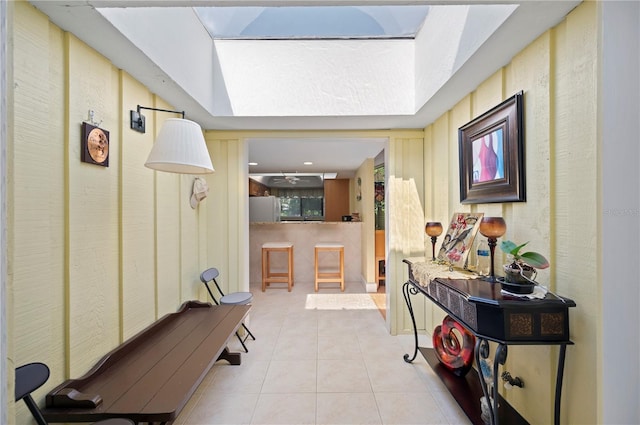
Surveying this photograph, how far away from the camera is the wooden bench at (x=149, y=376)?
113 centimetres

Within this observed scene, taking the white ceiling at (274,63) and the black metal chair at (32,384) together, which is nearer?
the black metal chair at (32,384)

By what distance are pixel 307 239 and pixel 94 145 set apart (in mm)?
3939

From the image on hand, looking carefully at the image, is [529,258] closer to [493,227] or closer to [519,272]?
[519,272]

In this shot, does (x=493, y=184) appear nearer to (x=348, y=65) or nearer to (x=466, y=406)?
(x=466, y=406)

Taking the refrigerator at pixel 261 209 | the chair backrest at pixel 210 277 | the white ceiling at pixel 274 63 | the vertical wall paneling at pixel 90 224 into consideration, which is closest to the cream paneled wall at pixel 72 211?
the vertical wall paneling at pixel 90 224

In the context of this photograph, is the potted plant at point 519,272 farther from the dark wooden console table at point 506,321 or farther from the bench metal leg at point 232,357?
the bench metal leg at point 232,357

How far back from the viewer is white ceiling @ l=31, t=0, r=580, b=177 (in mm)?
1192

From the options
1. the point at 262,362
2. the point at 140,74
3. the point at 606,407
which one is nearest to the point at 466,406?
the point at 606,407

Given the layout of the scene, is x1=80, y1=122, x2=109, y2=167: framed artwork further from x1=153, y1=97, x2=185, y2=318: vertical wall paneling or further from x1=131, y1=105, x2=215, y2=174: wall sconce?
x1=153, y1=97, x2=185, y2=318: vertical wall paneling

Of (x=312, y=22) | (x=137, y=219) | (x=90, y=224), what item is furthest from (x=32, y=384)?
(x=312, y=22)

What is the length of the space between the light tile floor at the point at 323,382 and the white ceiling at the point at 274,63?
2204 millimetres

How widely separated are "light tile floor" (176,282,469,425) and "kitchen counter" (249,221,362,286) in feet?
6.09

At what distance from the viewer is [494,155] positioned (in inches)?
67.4

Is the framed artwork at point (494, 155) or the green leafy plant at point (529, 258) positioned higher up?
the framed artwork at point (494, 155)
